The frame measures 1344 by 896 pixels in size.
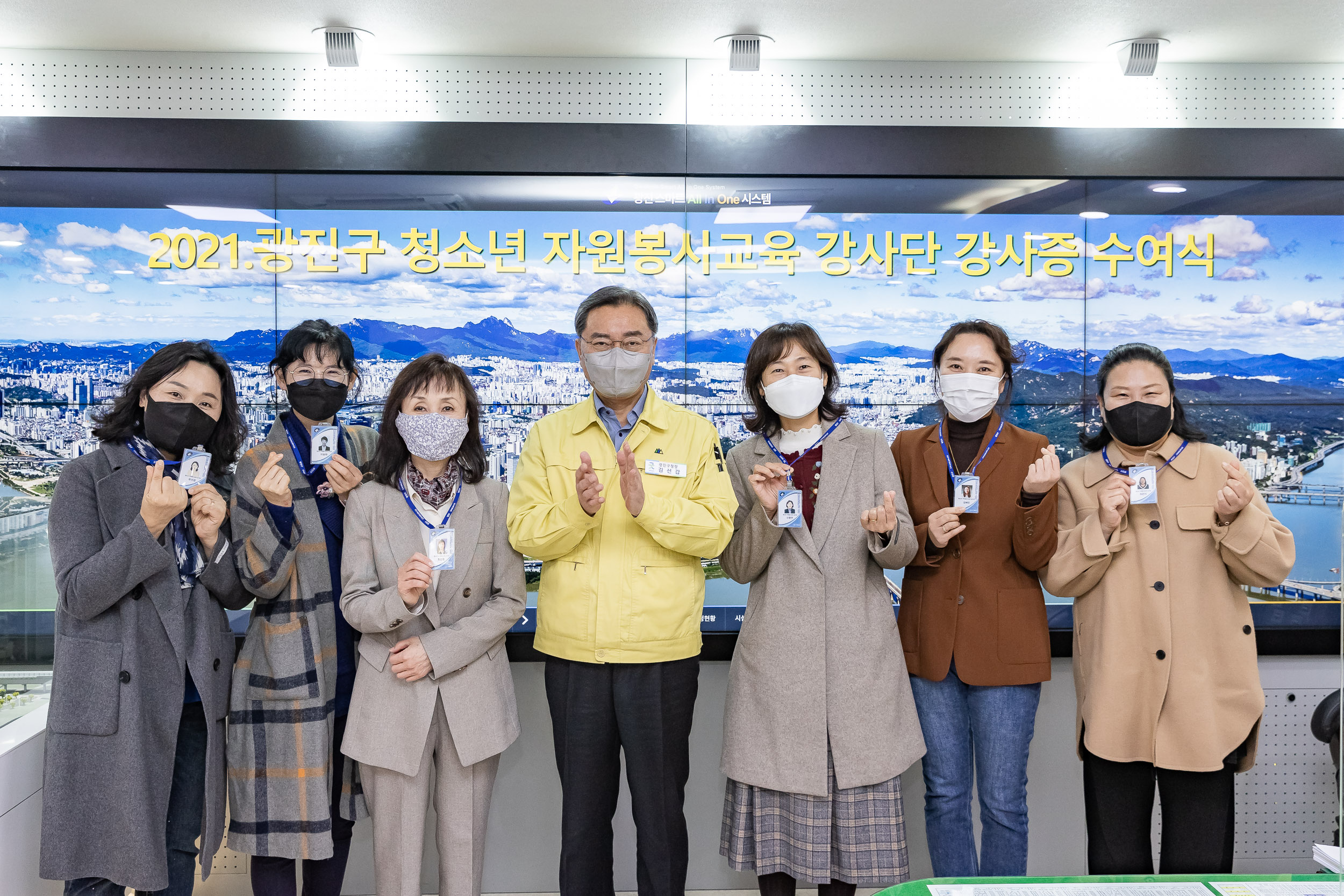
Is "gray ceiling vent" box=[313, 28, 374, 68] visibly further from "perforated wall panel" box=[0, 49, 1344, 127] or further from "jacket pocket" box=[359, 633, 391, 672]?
"jacket pocket" box=[359, 633, 391, 672]

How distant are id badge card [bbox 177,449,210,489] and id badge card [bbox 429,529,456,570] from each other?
2.20 ft

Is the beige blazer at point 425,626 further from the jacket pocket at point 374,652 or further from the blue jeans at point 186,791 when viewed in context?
the blue jeans at point 186,791

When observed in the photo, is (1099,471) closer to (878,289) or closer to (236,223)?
(878,289)

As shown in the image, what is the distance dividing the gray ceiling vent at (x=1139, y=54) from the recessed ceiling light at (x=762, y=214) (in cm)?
141

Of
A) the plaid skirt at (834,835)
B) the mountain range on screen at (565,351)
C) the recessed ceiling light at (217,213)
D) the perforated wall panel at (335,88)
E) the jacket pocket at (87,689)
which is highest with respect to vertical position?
the perforated wall panel at (335,88)

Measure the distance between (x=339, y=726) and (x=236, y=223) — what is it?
2.19 meters

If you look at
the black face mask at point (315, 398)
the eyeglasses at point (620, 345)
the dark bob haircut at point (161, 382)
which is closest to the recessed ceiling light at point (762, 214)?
the eyeglasses at point (620, 345)

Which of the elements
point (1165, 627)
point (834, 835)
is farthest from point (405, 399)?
point (1165, 627)

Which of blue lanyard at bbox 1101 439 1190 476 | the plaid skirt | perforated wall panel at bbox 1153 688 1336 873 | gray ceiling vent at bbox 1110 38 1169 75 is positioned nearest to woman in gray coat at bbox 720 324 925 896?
the plaid skirt

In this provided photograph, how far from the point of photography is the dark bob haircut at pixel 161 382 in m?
2.47

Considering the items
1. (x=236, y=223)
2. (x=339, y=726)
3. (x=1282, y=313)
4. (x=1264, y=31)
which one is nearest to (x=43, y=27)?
(x=236, y=223)

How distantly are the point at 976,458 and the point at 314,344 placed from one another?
217 cm

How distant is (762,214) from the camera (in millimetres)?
3678

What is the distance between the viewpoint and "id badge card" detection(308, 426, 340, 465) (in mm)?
2594
